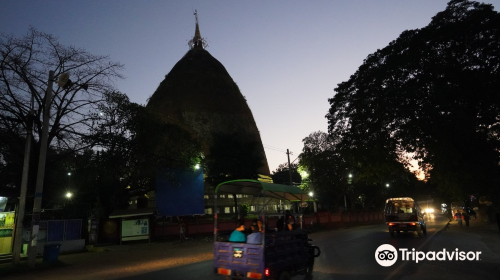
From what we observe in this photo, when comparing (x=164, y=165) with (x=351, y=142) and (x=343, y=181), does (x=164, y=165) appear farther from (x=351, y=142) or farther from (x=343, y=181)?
(x=343, y=181)

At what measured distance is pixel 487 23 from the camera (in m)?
18.2

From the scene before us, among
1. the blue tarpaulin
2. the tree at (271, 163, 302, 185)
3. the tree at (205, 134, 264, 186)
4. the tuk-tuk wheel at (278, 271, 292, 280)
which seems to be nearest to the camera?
the tuk-tuk wheel at (278, 271, 292, 280)

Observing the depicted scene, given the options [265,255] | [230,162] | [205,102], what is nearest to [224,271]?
[265,255]

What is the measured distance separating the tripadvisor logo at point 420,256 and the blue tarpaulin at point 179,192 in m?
15.8

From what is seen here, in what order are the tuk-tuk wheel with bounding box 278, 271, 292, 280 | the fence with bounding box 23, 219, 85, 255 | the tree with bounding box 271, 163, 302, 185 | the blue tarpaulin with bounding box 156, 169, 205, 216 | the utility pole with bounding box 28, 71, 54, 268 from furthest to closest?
1. the tree with bounding box 271, 163, 302, 185
2. the blue tarpaulin with bounding box 156, 169, 205, 216
3. the fence with bounding box 23, 219, 85, 255
4. the utility pole with bounding box 28, 71, 54, 268
5. the tuk-tuk wheel with bounding box 278, 271, 292, 280

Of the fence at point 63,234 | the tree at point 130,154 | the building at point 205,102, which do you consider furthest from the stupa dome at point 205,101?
the fence at point 63,234

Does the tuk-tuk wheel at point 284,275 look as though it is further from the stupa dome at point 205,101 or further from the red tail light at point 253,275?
the stupa dome at point 205,101

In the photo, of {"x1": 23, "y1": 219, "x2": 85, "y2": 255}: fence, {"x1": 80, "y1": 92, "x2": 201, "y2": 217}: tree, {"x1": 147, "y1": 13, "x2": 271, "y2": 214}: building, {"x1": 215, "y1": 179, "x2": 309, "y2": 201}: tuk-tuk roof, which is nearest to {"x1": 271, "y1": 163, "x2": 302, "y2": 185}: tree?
{"x1": 147, "y1": 13, "x2": 271, "y2": 214}: building

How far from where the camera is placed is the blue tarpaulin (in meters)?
23.8

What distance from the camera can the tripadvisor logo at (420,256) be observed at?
402 inches

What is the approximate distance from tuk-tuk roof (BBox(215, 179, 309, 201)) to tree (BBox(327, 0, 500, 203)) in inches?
515

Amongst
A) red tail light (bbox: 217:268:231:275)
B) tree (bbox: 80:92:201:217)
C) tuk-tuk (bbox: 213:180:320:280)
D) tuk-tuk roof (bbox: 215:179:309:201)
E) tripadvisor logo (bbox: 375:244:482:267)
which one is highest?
tree (bbox: 80:92:201:217)

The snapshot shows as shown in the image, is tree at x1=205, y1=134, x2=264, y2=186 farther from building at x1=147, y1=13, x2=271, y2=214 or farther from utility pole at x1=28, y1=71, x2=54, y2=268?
utility pole at x1=28, y1=71, x2=54, y2=268

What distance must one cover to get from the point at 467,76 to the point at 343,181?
2310 cm
